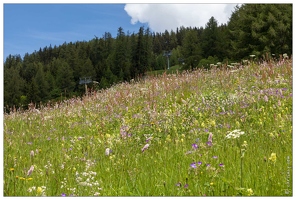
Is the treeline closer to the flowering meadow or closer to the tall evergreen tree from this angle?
the tall evergreen tree

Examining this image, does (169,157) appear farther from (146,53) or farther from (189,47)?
(146,53)

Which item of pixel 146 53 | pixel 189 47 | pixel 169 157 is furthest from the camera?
pixel 146 53

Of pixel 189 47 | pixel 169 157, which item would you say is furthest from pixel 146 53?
pixel 169 157

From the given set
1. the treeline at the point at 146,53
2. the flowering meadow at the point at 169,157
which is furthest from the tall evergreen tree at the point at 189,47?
the flowering meadow at the point at 169,157

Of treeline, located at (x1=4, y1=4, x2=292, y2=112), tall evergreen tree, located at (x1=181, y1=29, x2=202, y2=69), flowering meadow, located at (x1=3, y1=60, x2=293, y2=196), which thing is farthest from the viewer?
tall evergreen tree, located at (x1=181, y1=29, x2=202, y2=69)

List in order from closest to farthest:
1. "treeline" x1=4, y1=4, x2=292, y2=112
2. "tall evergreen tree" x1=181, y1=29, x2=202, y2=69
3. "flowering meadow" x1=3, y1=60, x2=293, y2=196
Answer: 1. "flowering meadow" x1=3, y1=60, x2=293, y2=196
2. "treeline" x1=4, y1=4, x2=292, y2=112
3. "tall evergreen tree" x1=181, y1=29, x2=202, y2=69

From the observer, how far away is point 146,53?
311ft

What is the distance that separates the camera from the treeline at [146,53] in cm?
3531

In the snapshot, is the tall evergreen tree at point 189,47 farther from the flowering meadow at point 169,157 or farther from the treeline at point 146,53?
the flowering meadow at point 169,157

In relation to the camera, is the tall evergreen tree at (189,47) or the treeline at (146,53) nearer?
the treeline at (146,53)

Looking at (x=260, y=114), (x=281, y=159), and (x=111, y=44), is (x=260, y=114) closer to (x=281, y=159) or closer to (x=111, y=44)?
(x=281, y=159)

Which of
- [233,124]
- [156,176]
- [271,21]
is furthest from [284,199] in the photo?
[271,21]

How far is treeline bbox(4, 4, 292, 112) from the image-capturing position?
1390 inches

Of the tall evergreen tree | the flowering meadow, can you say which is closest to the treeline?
the tall evergreen tree
